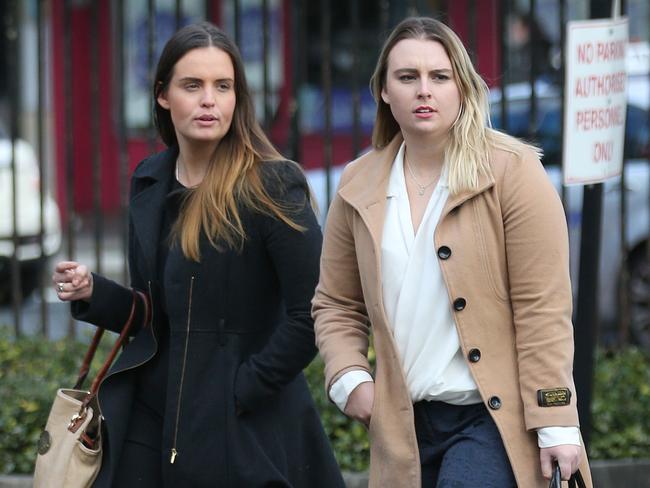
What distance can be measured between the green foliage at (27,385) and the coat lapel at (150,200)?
6.75ft

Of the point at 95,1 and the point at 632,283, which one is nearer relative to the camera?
the point at 95,1

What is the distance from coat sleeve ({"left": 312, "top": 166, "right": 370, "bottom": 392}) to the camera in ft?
11.7

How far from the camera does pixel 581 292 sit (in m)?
5.05

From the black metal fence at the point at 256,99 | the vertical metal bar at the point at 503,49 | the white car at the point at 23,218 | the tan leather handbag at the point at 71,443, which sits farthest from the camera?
the white car at the point at 23,218

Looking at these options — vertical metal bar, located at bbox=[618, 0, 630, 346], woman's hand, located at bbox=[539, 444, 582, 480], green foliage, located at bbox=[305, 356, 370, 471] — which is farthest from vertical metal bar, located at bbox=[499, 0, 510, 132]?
woman's hand, located at bbox=[539, 444, 582, 480]

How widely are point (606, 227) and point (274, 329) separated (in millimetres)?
5682

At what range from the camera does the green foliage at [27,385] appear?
5883mm

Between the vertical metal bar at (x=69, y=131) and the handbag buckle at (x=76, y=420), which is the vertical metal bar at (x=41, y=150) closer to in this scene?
the vertical metal bar at (x=69, y=131)

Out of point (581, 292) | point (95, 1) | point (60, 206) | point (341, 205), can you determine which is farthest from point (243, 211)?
point (60, 206)

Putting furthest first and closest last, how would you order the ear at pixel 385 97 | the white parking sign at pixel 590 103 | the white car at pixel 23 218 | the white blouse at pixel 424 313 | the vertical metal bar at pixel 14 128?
the white car at pixel 23 218
the vertical metal bar at pixel 14 128
the white parking sign at pixel 590 103
the ear at pixel 385 97
the white blouse at pixel 424 313

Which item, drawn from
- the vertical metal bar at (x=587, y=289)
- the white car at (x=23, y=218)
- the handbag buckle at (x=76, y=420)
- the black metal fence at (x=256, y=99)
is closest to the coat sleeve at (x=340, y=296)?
the handbag buckle at (x=76, y=420)

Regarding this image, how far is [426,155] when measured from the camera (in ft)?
11.4

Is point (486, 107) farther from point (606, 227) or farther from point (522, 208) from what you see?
point (606, 227)

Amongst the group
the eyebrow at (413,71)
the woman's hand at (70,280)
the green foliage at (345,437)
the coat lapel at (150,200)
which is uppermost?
the eyebrow at (413,71)
